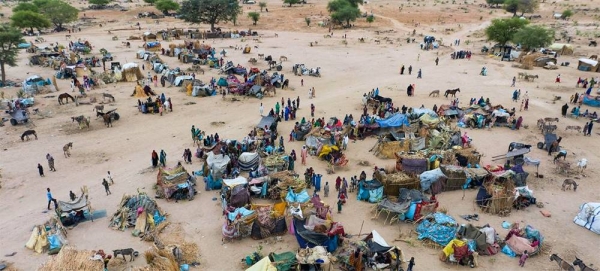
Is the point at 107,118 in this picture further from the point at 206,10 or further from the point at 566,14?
the point at 566,14

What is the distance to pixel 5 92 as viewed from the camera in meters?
Result: 35.6

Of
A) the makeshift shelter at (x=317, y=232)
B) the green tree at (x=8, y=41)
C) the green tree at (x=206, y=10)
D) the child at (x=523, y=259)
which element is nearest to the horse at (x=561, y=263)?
the child at (x=523, y=259)

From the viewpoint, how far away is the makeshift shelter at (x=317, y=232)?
15.5 meters

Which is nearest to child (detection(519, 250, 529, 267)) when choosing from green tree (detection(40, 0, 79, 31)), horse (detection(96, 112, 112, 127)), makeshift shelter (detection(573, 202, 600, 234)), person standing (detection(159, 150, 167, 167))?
makeshift shelter (detection(573, 202, 600, 234))

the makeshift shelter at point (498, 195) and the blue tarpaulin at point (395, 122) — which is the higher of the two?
the blue tarpaulin at point (395, 122)

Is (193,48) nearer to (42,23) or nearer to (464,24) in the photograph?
(42,23)

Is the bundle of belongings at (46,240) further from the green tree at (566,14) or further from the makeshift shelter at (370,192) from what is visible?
the green tree at (566,14)

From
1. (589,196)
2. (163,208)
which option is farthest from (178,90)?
(589,196)

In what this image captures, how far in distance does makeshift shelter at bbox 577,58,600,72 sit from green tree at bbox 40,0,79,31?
7377 cm

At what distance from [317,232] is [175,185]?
7.66m

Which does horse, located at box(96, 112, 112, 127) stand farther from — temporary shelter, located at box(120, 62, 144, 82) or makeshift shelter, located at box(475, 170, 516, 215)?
makeshift shelter, located at box(475, 170, 516, 215)

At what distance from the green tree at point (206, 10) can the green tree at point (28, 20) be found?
21.4 metres

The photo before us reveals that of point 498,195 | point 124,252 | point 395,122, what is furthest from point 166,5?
point 498,195

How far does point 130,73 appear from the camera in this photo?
39094mm
